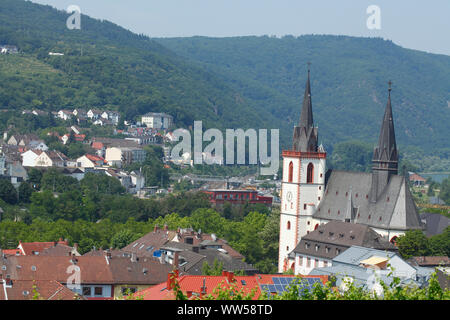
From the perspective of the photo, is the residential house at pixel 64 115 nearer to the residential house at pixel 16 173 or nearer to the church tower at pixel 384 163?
the residential house at pixel 16 173

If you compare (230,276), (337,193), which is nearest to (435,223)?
(337,193)

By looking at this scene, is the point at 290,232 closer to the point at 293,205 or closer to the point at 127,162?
the point at 293,205

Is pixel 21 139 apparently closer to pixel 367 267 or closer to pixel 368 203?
pixel 368 203

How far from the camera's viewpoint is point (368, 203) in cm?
7462

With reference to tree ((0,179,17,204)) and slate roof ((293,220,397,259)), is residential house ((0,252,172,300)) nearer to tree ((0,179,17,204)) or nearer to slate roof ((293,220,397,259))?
slate roof ((293,220,397,259))

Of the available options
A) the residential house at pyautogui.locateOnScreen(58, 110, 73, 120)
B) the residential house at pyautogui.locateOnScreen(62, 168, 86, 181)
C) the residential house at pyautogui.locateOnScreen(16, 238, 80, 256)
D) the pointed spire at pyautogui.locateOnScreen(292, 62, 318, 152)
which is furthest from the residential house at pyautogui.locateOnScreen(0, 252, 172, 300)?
the residential house at pyautogui.locateOnScreen(58, 110, 73, 120)

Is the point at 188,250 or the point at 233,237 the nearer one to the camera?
the point at 188,250

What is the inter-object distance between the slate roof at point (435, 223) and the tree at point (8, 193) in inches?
1900

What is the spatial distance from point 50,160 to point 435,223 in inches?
2953

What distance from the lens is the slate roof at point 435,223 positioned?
85938 mm

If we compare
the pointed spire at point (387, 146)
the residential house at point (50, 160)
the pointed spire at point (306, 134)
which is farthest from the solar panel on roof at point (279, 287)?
the residential house at point (50, 160)

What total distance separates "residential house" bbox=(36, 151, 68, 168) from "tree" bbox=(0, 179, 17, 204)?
31340 mm

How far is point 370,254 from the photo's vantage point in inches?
2470
